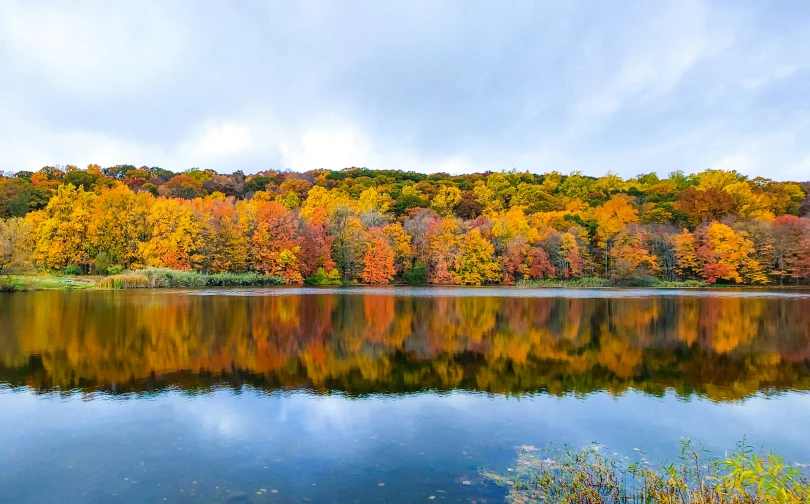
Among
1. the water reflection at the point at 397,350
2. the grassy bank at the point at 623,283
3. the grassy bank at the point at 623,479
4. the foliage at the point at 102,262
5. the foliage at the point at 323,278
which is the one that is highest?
the foliage at the point at 102,262

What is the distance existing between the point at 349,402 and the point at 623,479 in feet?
16.1

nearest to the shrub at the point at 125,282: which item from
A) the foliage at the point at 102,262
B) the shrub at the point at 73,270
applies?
the foliage at the point at 102,262

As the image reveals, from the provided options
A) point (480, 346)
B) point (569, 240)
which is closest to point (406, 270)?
point (569, 240)

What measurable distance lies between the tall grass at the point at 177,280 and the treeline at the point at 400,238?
270cm

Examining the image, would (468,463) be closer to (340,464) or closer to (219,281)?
(340,464)

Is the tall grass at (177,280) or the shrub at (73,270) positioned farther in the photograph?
the shrub at (73,270)

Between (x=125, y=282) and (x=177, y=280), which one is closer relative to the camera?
(x=125, y=282)

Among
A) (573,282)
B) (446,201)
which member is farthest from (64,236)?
(573,282)

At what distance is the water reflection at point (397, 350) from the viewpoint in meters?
11.0

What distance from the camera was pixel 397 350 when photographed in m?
14.6

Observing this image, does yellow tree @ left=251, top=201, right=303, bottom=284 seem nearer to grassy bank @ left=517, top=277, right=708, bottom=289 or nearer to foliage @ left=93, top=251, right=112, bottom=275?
foliage @ left=93, top=251, right=112, bottom=275

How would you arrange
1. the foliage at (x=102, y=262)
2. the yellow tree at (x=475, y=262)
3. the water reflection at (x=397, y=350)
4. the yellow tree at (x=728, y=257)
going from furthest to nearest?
the yellow tree at (x=475, y=262)
the yellow tree at (x=728, y=257)
the foliage at (x=102, y=262)
the water reflection at (x=397, y=350)

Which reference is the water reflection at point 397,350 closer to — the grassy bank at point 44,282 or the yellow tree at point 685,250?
the grassy bank at point 44,282

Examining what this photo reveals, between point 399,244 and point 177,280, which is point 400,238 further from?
point 177,280
